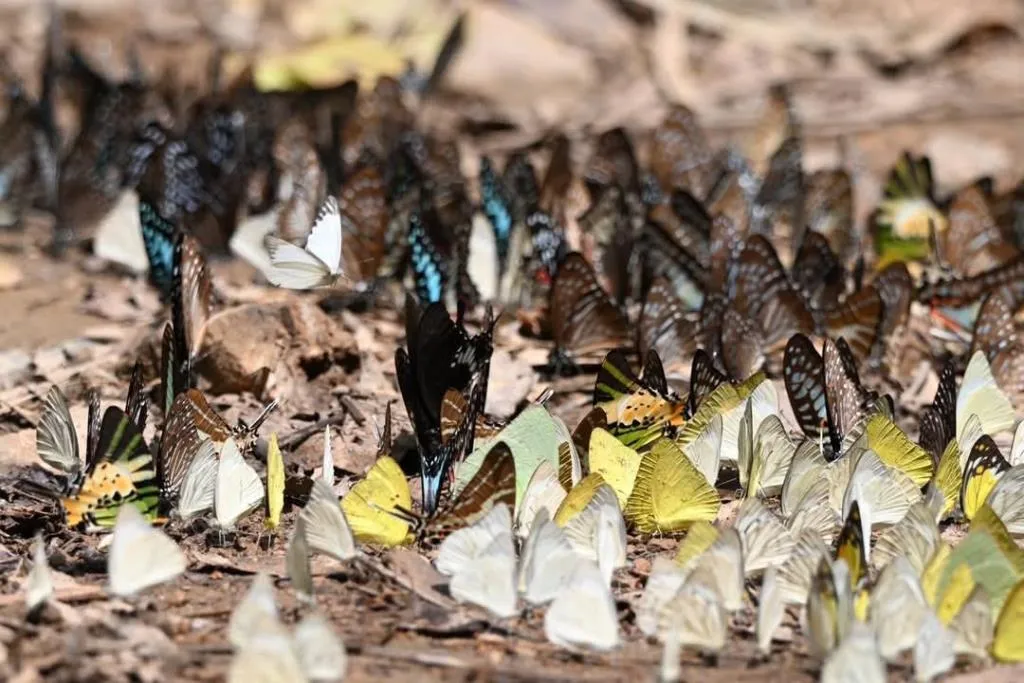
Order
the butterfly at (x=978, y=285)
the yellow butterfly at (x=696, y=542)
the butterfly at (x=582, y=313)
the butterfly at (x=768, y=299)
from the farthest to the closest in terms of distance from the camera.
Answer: the butterfly at (x=978, y=285) → the butterfly at (x=768, y=299) → the butterfly at (x=582, y=313) → the yellow butterfly at (x=696, y=542)

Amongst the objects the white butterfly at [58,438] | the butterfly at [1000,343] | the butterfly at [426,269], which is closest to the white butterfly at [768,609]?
the white butterfly at [58,438]

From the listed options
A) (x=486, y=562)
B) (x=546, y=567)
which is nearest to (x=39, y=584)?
(x=486, y=562)

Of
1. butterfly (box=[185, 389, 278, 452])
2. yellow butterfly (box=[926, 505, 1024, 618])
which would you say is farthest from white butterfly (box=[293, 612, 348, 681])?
yellow butterfly (box=[926, 505, 1024, 618])

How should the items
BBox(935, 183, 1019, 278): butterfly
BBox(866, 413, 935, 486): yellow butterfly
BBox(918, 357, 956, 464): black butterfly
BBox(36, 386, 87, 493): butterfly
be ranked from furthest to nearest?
BBox(935, 183, 1019, 278): butterfly < BBox(918, 357, 956, 464): black butterfly < BBox(866, 413, 935, 486): yellow butterfly < BBox(36, 386, 87, 493): butterfly

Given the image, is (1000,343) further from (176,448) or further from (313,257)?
(176,448)

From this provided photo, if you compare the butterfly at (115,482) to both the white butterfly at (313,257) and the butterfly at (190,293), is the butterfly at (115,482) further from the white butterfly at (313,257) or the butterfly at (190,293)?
the white butterfly at (313,257)

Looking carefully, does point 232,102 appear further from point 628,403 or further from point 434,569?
point 434,569

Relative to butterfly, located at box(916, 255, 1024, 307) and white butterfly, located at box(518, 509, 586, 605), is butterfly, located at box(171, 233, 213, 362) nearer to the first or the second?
A: white butterfly, located at box(518, 509, 586, 605)
